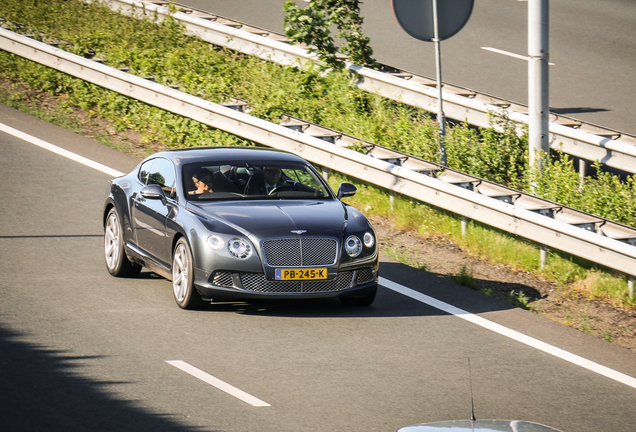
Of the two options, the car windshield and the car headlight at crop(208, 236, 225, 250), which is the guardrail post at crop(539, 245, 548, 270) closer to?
the car windshield

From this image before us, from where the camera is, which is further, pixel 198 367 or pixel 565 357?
pixel 565 357

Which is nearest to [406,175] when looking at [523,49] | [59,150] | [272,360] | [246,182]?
[246,182]

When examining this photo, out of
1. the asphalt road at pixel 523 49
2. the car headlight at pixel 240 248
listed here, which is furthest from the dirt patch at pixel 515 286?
the asphalt road at pixel 523 49

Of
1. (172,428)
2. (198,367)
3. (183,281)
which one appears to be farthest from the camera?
(183,281)

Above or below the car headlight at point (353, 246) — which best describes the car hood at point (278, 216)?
above

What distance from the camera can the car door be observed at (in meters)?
9.27

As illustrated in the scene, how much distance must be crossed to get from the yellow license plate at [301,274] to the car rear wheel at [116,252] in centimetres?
224

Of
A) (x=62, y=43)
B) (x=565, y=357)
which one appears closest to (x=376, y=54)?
(x=62, y=43)

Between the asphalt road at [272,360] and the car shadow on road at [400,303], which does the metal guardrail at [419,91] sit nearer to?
the car shadow on road at [400,303]

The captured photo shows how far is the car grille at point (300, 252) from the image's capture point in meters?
8.46

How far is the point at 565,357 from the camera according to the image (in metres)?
7.78

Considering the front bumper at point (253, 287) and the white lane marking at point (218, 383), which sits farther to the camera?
the front bumper at point (253, 287)

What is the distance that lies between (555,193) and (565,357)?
3420 mm

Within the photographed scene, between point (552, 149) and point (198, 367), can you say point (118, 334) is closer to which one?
point (198, 367)
